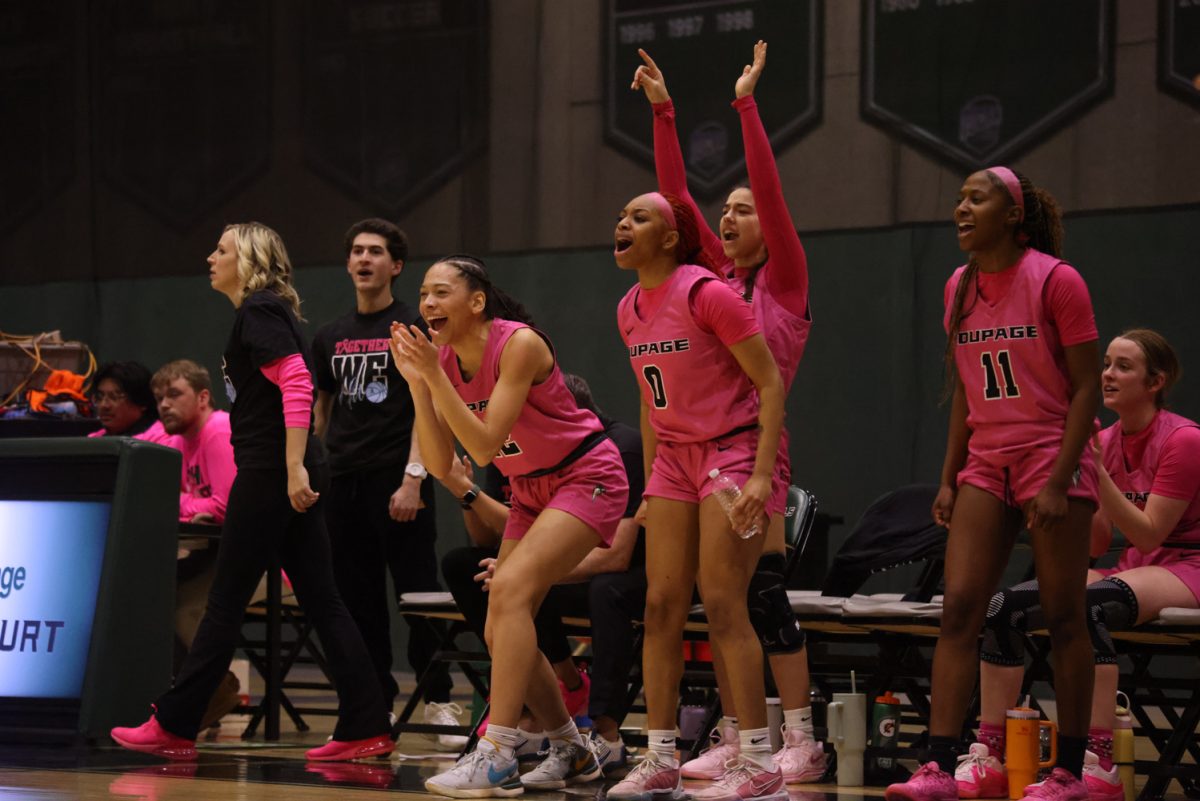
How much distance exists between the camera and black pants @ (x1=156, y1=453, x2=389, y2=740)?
486 centimetres

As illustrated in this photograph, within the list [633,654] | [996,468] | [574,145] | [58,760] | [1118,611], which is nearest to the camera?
[996,468]

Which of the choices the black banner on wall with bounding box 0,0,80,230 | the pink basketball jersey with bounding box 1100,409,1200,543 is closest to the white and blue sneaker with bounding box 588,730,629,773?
the pink basketball jersey with bounding box 1100,409,1200,543

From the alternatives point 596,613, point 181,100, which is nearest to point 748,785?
point 596,613

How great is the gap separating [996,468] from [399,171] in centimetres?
595

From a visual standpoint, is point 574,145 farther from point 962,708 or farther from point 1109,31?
point 962,708

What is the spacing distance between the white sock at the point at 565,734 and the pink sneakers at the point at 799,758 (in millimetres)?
589

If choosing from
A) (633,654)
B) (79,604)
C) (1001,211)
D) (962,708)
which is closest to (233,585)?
(79,604)

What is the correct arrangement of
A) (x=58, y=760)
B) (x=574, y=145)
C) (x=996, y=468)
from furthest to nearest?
1. (x=574, y=145)
2. (x=58, y=760)
3. (x=996, y=468)

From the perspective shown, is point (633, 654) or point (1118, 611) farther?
point (633, 654)

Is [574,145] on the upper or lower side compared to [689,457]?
upper

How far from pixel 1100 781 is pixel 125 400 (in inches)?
173

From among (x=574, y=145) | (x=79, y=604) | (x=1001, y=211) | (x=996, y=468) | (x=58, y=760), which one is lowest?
(x=58, y=760)

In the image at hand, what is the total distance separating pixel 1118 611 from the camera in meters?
4.20

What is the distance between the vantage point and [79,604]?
A: 518 cm
